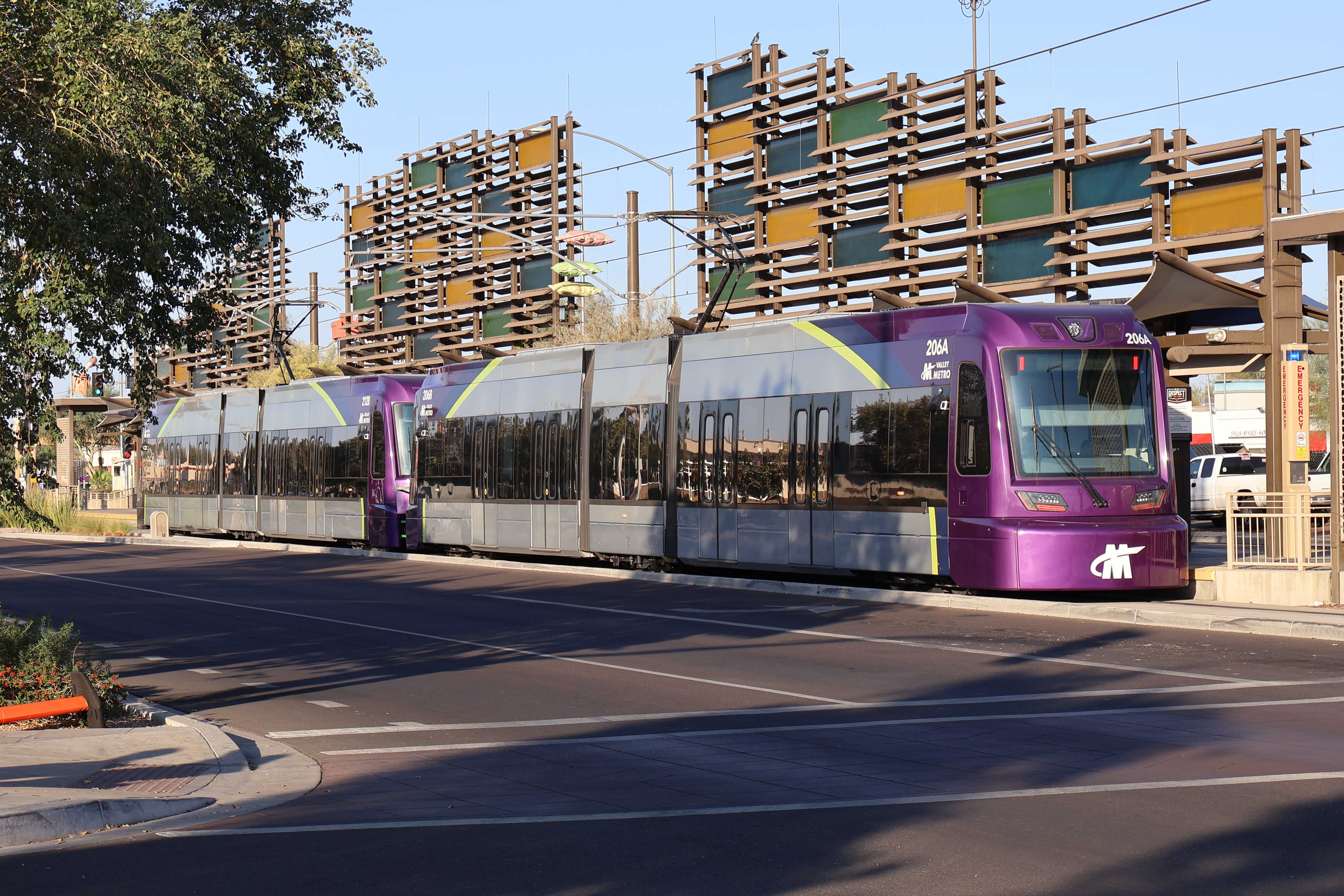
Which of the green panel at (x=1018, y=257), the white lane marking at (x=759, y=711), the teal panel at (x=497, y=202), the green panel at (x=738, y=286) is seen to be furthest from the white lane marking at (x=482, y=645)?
the teal panel at (x=497, y=202)

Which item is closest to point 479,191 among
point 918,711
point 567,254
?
point 567,254

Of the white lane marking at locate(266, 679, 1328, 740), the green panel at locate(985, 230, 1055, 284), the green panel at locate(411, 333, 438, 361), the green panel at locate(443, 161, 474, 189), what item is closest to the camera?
the white lane marking at locate(266, 679, 1328, 740)

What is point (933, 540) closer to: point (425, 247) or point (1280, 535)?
point (1280, 535)

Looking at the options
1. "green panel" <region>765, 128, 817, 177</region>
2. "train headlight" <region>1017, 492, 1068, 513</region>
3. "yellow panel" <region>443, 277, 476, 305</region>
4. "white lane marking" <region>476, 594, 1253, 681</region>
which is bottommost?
"white lane marking" <region>476, 594, 1253, 681</region>

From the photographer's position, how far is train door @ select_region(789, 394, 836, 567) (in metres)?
21.0

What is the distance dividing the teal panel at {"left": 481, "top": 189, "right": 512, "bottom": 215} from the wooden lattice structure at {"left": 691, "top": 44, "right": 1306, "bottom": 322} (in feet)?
37.8

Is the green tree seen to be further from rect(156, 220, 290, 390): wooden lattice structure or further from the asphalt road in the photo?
rect(156, 220, 290, 390): wooden lattice structure

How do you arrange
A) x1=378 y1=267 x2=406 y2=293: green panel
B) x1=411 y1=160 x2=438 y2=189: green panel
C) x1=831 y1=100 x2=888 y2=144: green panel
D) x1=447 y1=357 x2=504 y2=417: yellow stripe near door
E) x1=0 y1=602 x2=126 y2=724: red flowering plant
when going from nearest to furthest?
x1=0 y1=602 x2=126 y2=724: red flowering plant < x1=447 y1=357 x2=504 y2=417: yellow stripe near door < x1=831 y1=100 x2=888 y2=144: green panel < x1=411 y1=160 x2=438 y2=189: green panel < x1=378 y1=267 x2=406 y2=293: green panel

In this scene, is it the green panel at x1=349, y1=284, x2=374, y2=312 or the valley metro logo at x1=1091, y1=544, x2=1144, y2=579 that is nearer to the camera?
the valley metro logo at x1=1091, y1=544, x2=1144, y2=579

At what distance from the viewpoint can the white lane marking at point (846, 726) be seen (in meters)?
9.88

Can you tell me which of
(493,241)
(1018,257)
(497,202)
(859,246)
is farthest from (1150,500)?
(493,241)

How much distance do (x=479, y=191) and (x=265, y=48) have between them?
41608 millimetres

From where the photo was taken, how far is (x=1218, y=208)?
28.8 meters

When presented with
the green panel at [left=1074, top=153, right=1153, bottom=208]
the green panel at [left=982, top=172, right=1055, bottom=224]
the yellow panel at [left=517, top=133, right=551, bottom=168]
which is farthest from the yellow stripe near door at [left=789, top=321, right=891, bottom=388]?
the yellow panel at [left=517, top=133, right=551, bottom=168]
